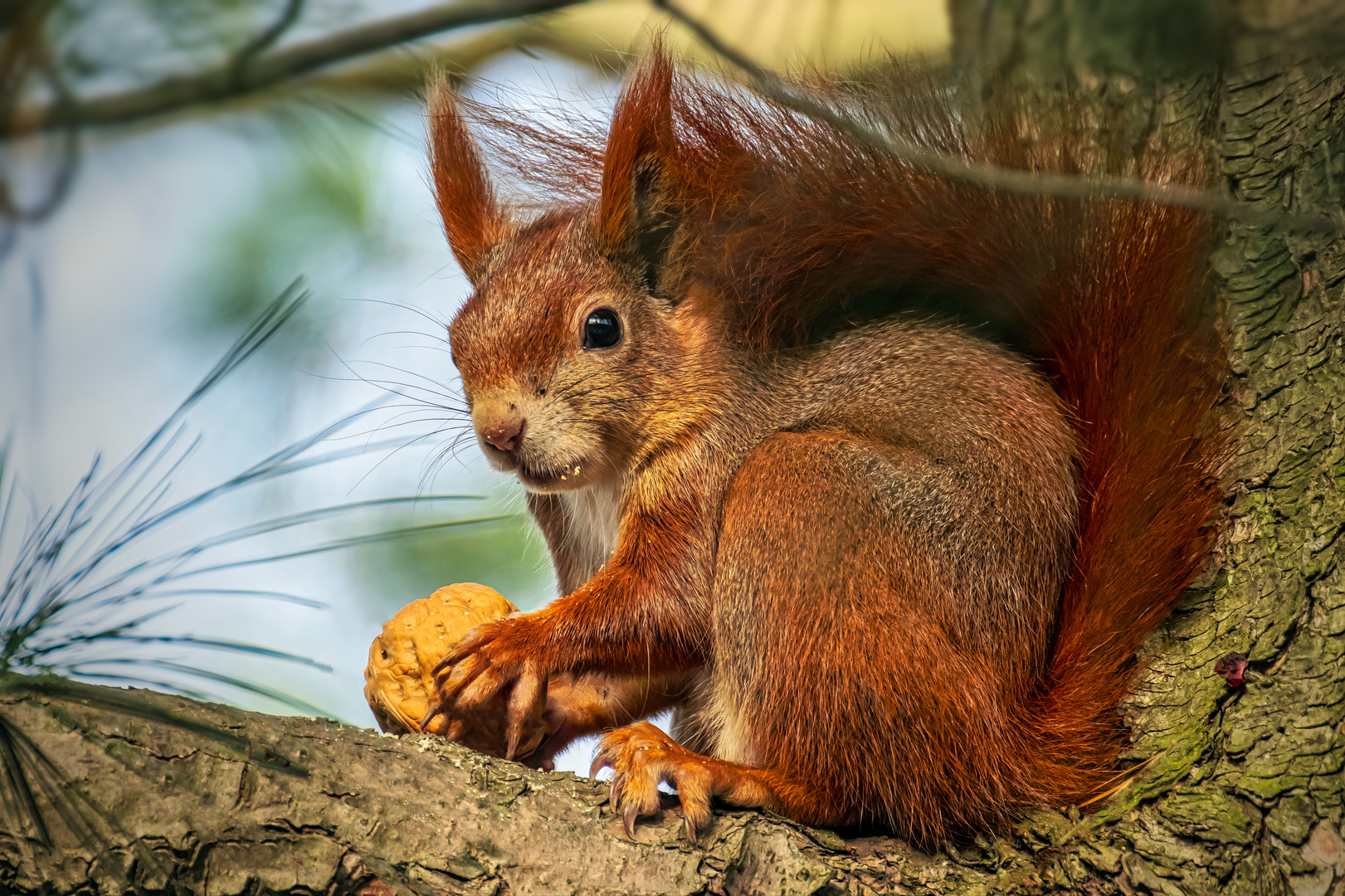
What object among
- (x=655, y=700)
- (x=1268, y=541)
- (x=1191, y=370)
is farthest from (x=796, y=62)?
(x=655, y=700)

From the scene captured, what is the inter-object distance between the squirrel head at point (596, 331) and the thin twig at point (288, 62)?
0.85m

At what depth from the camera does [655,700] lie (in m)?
1.77

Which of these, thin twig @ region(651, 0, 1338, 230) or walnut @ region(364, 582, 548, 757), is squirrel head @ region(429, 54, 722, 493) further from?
thin twig @ region(651, 0, 1338, 230)

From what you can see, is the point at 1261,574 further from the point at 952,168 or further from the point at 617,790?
the point at 617,790

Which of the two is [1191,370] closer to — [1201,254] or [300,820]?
[1201,254]

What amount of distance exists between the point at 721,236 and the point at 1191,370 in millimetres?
804

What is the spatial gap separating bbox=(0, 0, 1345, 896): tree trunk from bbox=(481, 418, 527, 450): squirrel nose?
1.64ft

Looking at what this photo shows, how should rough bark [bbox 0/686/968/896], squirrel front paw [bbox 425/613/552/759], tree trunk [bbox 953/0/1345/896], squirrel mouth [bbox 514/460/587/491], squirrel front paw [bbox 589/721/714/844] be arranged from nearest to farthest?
rough bark [bbox 0/686/968/896]
tree trunk [bbox 953/0/1345/896]
squirrel front paw [bbox 589/721/714/844]
squirrel front paw [bbox 425/613/552/759]
squirrel mouth [bbox 514/460/587/491]

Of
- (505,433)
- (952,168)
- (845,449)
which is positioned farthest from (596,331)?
(952,168)

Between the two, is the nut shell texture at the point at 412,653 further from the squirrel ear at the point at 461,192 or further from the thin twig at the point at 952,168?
the thin twig at the point at 952,168

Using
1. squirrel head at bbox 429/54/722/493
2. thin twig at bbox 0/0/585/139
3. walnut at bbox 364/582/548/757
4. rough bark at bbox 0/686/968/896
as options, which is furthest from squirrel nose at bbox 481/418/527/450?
thin twig at bbox 0/0/585/139

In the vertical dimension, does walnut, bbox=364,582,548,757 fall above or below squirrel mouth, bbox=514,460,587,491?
below

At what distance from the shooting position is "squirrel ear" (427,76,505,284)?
1.92 metres

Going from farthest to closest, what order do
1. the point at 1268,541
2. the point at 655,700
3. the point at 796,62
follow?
the point at 655,700, the point at 1268,541, the point at 796,62
